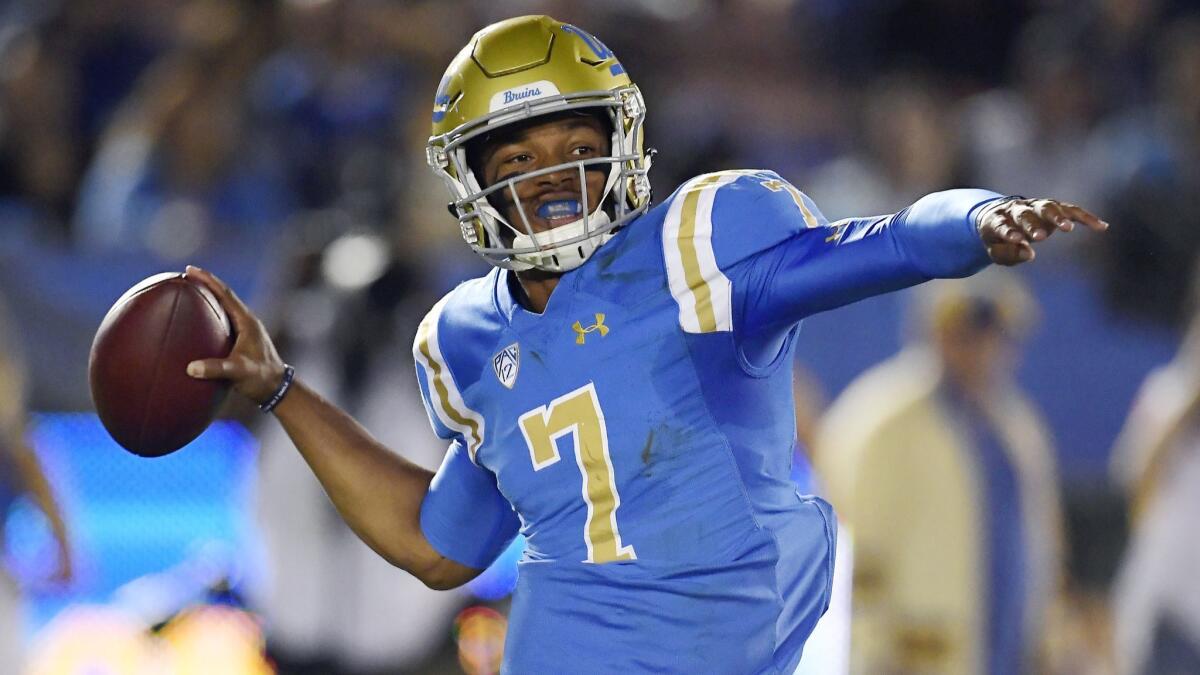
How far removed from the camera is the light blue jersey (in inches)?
102

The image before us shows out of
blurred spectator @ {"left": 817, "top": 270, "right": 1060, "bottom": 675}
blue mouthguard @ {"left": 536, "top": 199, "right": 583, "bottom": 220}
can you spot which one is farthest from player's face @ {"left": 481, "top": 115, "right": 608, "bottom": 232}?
blurred spectator @ {"left": 817, "top": 270, "right": 1060, "bottom": 675}

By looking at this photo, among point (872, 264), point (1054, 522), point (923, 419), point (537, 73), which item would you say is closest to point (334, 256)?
point (923, 419)

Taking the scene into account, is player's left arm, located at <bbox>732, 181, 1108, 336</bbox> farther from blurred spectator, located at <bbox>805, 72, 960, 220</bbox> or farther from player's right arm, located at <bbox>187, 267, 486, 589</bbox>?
blurred spectator, located at <bbox>805, 72, 960, 220</bbox>

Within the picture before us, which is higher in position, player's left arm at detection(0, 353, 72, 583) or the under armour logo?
the under armour logo

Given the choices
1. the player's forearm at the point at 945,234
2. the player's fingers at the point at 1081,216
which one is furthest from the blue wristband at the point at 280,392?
the player's fingers at the point at 1081,216

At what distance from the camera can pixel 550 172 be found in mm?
2736

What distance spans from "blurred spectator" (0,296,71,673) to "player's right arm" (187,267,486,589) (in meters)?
2.40

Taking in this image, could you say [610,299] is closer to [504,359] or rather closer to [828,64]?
[504,359]

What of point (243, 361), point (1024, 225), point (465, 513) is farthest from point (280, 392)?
point (1024, 225)

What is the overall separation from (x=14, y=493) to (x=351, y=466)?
258 centimetres

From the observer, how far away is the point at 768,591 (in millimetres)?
2635

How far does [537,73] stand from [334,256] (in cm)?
279

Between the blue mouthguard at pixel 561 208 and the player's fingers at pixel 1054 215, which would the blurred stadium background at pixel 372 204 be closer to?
the blue mouthguard at pixel 561 208

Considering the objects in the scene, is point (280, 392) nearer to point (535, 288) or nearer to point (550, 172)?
point (535, 288)
